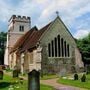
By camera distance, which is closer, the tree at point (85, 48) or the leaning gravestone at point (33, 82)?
the leaning gravestone at point (33, 82)

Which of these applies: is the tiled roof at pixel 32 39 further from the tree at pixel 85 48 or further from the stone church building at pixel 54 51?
the tree at pixel 85 48

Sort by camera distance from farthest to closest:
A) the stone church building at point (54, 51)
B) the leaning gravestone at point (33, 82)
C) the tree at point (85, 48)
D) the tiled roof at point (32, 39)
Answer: the tree at point (85, 48) < the tiled roof at point (32, 39) < the stone church building at point (54, 51) < the leaning gravestone at point (33, 82)

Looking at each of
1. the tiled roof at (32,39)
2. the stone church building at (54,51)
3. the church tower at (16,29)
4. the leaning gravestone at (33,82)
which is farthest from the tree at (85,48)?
the leaning gravestone at (33,82)

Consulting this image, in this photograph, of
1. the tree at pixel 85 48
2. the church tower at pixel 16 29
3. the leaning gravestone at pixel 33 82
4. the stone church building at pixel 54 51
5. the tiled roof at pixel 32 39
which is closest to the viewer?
the leaning gravestone at pixel 33 82

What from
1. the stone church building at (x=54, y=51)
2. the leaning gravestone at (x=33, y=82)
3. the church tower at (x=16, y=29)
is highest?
the church tower at (x=16, y=29)

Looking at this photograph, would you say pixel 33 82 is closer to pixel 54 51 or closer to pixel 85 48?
pixel 54 51

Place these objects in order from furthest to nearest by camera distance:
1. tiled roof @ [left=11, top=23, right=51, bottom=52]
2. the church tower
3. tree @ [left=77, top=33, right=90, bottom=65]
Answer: the church tower < tree @ [left=77, top=33, right=90, bottom=65] < tiled roof @ [left=11, top=23, right=51, bottom=52]

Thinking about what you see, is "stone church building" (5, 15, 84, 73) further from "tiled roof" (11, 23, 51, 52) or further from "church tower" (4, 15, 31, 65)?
"church tower" (4, 15, 31, 65)

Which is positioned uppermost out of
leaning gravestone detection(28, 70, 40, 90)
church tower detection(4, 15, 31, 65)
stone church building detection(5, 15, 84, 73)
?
church tower detection(4, 15, 31, 65)

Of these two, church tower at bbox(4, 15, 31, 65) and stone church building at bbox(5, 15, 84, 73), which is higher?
church tower at bbox(4, 15, 31, 65)

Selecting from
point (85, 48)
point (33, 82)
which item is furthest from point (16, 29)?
point (33, 82)

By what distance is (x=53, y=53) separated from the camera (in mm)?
44188

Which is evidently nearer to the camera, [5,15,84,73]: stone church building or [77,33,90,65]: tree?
[5,15,84,73]: stone church building

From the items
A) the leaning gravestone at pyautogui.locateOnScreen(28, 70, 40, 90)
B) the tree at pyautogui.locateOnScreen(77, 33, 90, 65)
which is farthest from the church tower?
the leaning gravestone at pyautogui.locateOnScreen(28, 70, 40, 90)
